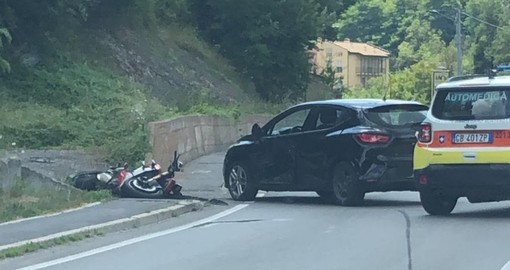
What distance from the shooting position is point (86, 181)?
1814 cm

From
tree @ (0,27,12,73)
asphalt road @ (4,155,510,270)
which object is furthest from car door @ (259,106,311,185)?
tree @ (0,27,12,73)

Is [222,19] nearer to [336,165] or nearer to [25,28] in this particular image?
[25,28]

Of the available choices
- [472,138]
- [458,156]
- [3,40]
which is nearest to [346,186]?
[458,156]

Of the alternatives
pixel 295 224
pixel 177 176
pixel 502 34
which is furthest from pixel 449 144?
pixel 502 34

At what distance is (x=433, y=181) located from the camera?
14.6 metres

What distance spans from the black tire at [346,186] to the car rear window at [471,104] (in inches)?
75.6

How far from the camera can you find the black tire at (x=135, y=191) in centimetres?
1750

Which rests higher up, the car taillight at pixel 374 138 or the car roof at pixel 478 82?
the car roof at pixel 478 82

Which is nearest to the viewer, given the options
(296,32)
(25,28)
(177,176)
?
(177,176)

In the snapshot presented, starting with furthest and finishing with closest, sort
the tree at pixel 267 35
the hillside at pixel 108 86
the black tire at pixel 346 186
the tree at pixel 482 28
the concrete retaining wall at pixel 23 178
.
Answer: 1. the tree at pixel 482 28
2. the tree at pixel 267 35
3. the hillside at pixel 108 86
4. the concrete retaining wall at pixel 23 178
5. the black tire at pixel 346 186

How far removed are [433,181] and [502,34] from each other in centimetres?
6365

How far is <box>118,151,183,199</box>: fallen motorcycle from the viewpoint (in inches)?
690

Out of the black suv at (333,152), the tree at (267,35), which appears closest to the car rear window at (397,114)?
the black suv at (333,152)

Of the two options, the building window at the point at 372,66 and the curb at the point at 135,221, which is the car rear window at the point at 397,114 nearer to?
the curb at the point at 135,221
